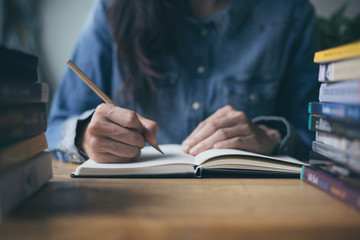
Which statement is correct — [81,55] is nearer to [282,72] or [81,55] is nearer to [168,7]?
[168,7]

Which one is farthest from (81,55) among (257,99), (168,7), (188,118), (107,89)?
(257,99)

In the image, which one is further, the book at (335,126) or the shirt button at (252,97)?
the shirt button at (252,97)

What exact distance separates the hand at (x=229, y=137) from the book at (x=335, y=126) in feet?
0.68

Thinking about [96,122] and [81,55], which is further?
[81,55]

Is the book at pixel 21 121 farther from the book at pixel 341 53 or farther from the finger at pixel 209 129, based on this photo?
the book at pixel 341 53

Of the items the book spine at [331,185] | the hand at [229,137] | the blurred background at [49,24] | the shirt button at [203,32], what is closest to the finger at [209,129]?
the hand at [229,137]

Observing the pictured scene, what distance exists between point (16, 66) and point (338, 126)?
19.7 inches

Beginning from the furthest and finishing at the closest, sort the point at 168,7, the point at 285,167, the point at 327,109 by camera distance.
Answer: the point at 168,7
the point at 285,167
the point at 327,109

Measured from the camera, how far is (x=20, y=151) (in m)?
0.41

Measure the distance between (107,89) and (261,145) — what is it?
73cm

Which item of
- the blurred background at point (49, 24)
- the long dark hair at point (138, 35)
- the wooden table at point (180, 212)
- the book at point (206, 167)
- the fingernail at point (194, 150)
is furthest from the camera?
the blurred background at point (49, 24)

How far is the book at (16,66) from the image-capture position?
0.37 metres

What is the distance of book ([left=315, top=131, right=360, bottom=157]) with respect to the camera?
1.26ft

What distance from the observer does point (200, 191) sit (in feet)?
1.56
